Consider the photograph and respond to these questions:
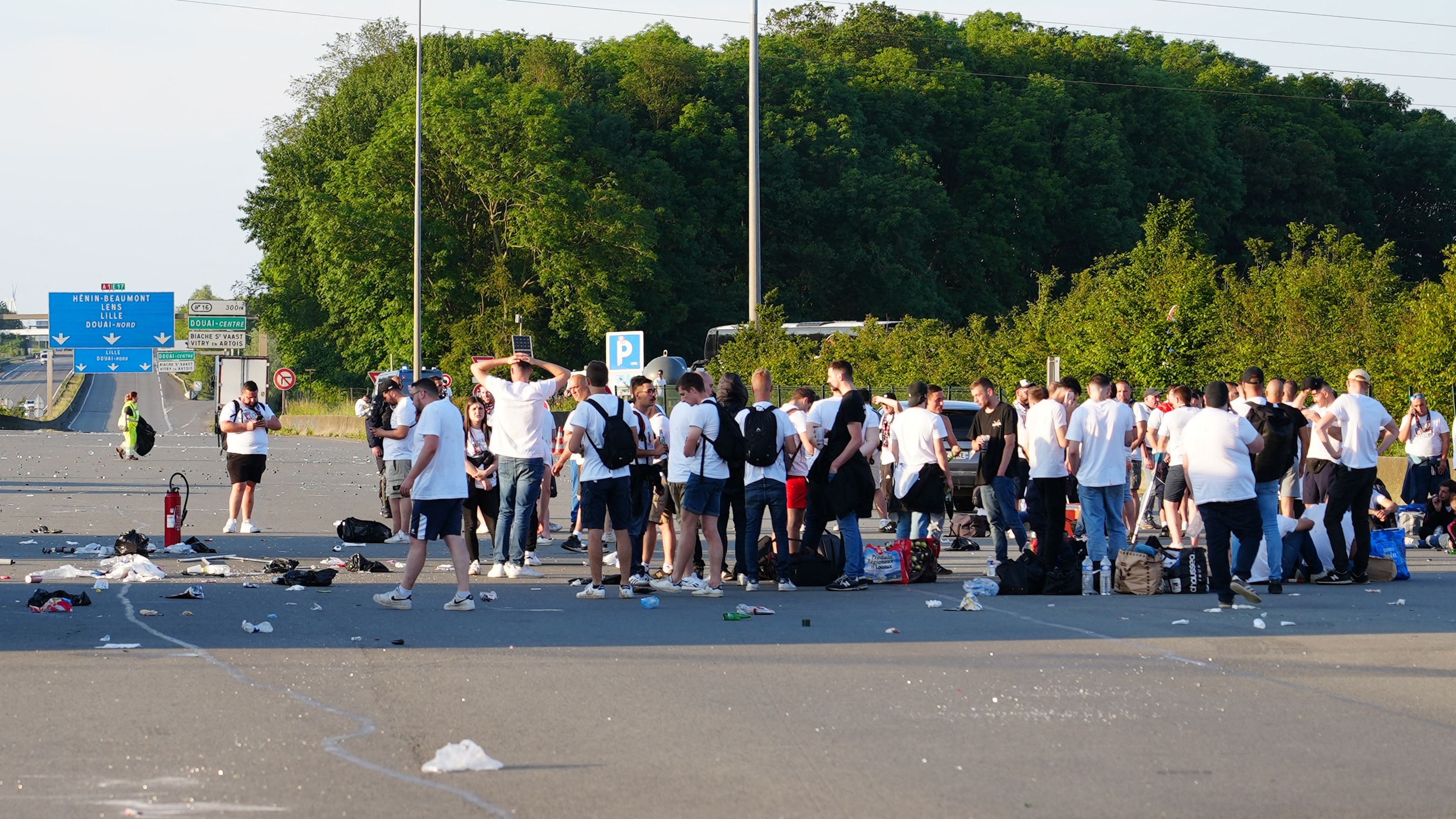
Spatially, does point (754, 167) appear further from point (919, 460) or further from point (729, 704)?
point (729, 704)

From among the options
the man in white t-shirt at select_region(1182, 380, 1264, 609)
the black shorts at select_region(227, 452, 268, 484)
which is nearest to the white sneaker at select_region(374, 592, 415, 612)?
the man in white t-shirt at select_region(1182, 380, 1264, 609)

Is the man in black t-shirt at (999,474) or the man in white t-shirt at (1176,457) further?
the man in black t-shirt at (999,474)

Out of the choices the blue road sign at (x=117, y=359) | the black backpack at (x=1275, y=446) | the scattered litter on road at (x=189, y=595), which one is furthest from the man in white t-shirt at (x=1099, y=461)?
the blue road sign at (x=117, y=359)

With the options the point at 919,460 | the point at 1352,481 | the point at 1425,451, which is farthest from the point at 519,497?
the point at 1425,451

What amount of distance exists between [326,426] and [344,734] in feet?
197

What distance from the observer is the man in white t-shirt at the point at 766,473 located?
A: 12.9m

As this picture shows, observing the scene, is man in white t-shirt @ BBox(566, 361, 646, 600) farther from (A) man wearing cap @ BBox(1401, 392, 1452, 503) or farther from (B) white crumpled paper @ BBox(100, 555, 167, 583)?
(A) man wearing cap @ BBox(1401, 392, 1452, 503)

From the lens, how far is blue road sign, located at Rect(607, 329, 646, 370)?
25.2m

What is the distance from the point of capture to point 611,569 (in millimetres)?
14609

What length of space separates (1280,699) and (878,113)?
198ft

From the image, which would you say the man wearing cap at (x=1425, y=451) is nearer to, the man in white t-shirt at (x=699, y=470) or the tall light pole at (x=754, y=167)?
the man in white t-shirt at (x=699, y=470)

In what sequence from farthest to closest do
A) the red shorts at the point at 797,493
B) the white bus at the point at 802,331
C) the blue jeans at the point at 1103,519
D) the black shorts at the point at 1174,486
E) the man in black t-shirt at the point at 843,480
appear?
the white bus at the point at 802,331
the black shorts at the point at 1174,486
the red shorts at the point at 797,493
the blue jeans at the point at 1103,519
the man in black t-shirt at the point at 843,480

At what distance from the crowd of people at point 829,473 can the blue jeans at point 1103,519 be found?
17 millimetres

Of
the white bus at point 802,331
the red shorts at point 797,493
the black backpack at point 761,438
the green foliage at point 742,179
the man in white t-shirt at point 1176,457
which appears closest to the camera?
the black backpack at point 761,438
